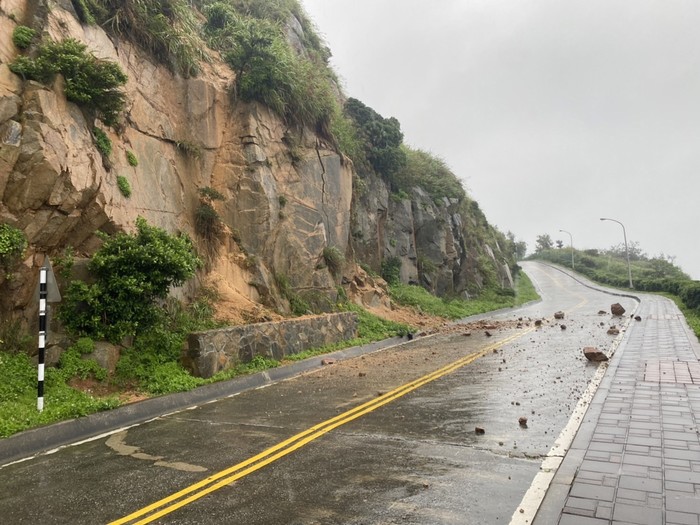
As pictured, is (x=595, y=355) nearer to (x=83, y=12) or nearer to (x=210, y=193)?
(x=210, y=193)

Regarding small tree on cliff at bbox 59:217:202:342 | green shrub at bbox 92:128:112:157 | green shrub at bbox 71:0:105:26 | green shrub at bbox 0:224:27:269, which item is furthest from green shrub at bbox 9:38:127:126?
Answer: green shrub at bbox 0:224:27:269

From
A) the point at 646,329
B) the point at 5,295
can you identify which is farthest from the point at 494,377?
the point at 646,329

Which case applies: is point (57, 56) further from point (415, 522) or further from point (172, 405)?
point (415, 522)

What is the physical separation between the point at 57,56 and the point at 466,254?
3263 centimetres

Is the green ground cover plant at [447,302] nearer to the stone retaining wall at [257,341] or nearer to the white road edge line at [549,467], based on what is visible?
the stone retaining wall at [257,341]

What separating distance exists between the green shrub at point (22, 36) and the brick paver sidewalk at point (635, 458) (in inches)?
477

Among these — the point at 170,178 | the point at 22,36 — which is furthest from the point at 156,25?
the point at 22,36

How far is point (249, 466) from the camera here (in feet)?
19.2

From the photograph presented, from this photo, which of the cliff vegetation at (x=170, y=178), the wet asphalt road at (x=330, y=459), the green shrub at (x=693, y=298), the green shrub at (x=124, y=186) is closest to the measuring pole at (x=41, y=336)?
the cliff vegetation at (x=170, y=178)

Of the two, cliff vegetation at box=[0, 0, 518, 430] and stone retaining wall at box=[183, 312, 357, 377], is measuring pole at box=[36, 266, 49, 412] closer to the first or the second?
cliff vegetation at box=[0, 0, 518, 430]

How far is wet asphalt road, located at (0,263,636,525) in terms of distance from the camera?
185 inches

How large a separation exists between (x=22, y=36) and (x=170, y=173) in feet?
16.3

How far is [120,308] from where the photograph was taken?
400 inches

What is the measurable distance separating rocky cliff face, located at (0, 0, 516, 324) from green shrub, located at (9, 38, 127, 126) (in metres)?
0.22
